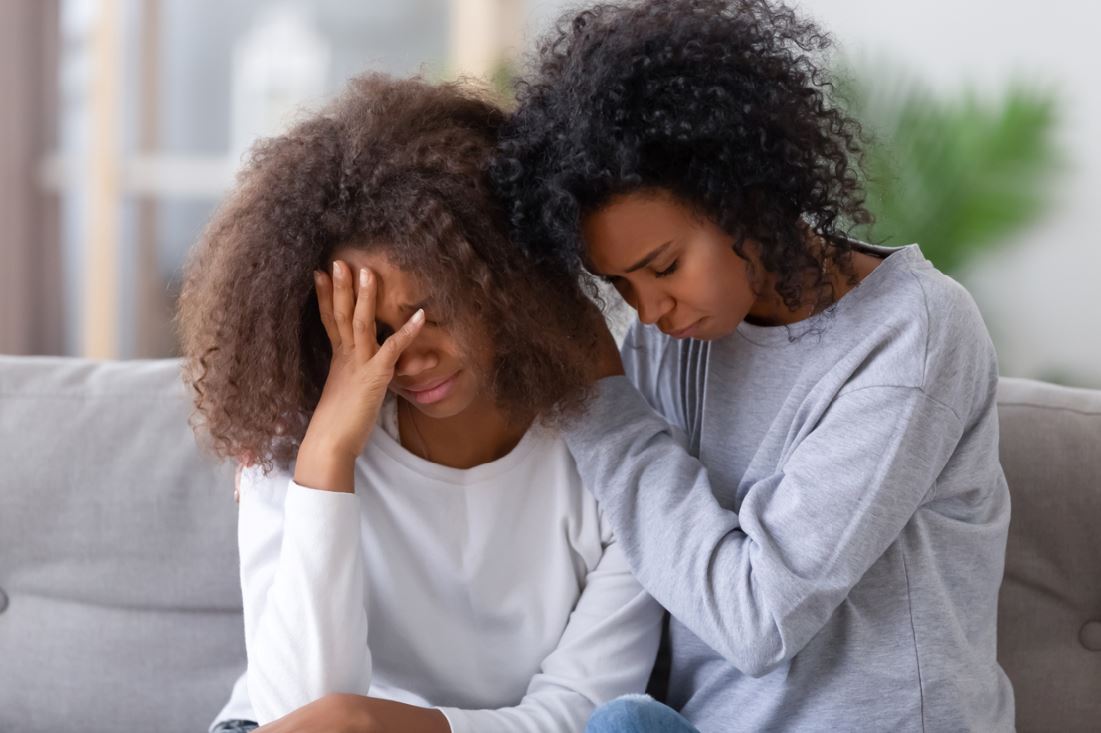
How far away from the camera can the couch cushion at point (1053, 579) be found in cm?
147

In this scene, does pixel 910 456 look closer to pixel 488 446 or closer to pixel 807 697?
pixel 807 697

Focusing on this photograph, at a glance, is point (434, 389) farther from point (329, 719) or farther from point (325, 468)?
point (329, 719)

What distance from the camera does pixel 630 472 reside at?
1242 mm

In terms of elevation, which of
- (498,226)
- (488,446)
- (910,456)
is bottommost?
(488,446)

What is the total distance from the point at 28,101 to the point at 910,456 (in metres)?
3.16

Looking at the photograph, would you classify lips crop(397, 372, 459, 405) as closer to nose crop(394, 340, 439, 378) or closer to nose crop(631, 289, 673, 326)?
nose crop(394, 340, 439, 378)

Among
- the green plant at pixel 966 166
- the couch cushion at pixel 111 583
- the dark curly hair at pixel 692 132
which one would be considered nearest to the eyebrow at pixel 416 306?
the dark curly hair at pixel 692 132

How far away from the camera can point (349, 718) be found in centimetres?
113

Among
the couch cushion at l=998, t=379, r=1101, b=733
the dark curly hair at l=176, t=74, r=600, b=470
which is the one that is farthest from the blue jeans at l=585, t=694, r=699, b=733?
the couch cushion at l=998, t=379, r=1101, b=733

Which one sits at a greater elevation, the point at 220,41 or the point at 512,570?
the point at 220,41

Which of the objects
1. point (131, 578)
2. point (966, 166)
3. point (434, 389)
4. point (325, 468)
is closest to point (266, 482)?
point (325, 468)

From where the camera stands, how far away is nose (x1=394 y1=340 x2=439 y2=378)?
1204 millimetres

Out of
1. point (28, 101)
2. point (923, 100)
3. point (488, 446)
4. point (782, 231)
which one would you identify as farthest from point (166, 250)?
point (782, 231)

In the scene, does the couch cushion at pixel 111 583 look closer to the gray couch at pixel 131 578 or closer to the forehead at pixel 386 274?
the gray couch at pixel 131 578
